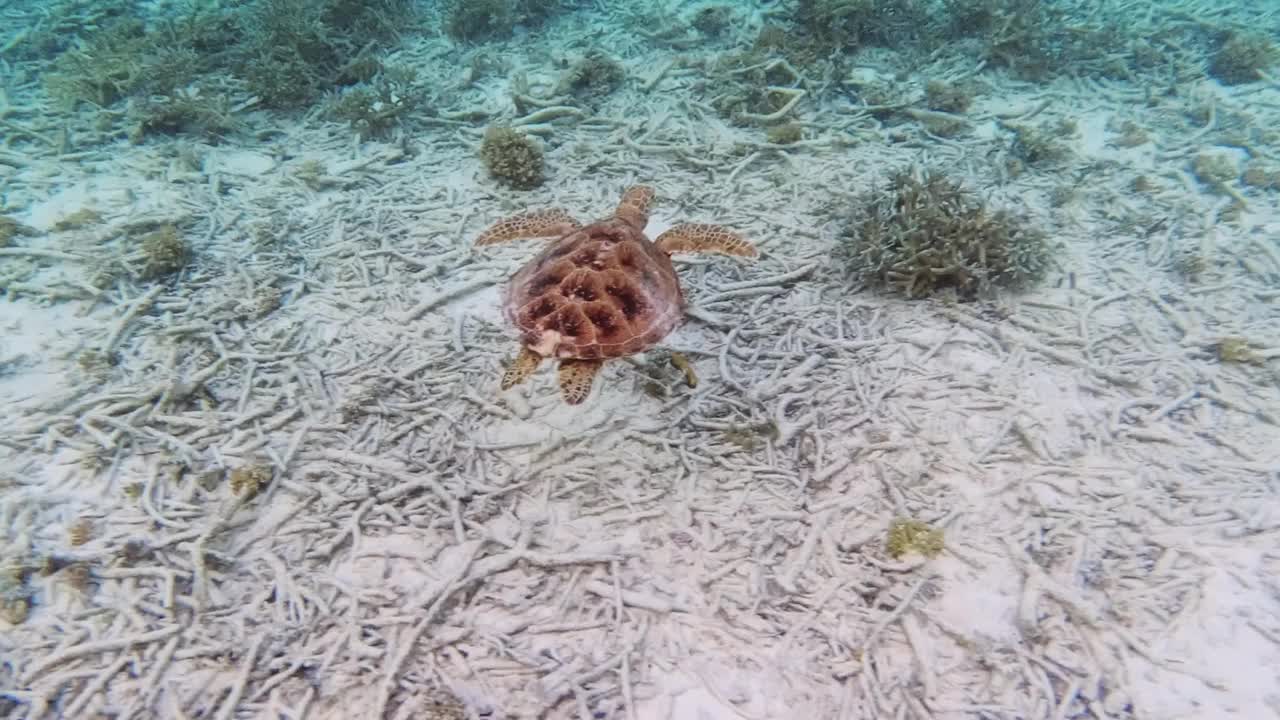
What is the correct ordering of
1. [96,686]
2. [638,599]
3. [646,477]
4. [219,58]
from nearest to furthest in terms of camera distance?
[96,686] → [638,599] → [646,477] → [219,58]

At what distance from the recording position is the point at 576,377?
12.3 feet

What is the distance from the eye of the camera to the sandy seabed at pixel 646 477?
3248mm

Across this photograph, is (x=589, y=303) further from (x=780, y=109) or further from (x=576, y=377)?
(x=780, y=109)

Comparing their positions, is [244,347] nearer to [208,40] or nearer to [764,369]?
[764,369]

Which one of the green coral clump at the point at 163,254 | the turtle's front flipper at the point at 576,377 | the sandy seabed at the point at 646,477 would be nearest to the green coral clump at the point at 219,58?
the sandy seabed at the point at 646,477

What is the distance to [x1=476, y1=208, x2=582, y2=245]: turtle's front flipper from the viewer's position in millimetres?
4703

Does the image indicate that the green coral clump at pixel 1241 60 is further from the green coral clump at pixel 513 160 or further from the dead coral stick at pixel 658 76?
the green coral clump at pixel 513 160

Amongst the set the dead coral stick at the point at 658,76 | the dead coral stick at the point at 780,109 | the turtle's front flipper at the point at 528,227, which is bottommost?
the dead coral stick at the point at 780,109

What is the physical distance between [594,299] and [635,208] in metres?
1.37

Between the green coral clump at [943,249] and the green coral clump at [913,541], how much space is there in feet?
7.06

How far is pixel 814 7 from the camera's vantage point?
8.51 m

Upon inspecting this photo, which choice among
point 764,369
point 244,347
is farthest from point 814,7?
point 244,347

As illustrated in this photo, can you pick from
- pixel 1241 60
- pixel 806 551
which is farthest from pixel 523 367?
pixel 1241 60

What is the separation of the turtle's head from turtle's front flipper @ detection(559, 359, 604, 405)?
123 centimetres
